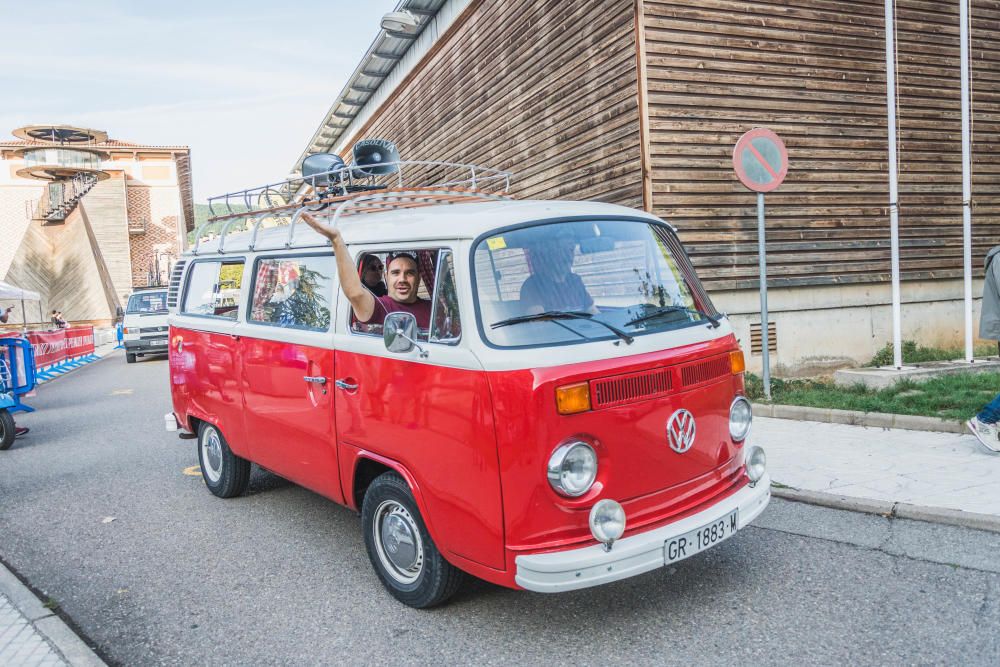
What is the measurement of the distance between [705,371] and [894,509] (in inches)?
80.7

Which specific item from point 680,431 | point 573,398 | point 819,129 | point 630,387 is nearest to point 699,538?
point 680,431

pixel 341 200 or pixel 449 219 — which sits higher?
pixel 341 200

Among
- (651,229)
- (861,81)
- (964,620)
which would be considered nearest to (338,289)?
(651,229)

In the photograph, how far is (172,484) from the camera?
265 inches

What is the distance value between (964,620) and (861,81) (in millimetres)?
9611

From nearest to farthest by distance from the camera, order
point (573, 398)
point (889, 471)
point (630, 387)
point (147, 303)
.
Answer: point (573, 398), point (630, 387), point (889, 471), point (147, 303)

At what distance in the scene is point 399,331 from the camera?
3.62 metres

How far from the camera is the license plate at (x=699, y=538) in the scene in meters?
3.36

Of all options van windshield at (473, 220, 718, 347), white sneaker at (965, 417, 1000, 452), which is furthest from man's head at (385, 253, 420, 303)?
white sneaker at (965, 417, 1000, 452)

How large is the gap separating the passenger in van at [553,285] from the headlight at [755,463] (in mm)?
1202

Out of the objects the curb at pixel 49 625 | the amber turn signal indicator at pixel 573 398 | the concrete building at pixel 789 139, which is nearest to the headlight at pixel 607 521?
the amber turn signal indicator at pixel 573 398

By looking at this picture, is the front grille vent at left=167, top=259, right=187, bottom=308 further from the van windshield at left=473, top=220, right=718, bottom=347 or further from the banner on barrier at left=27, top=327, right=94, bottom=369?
the banner on barrier at left=27, top=327, right=94, bottom=369

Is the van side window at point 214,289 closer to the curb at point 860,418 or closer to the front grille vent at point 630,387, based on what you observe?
the front grille vent at point 630,387

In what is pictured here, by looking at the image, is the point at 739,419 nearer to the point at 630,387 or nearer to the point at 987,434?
the point at 630,387
